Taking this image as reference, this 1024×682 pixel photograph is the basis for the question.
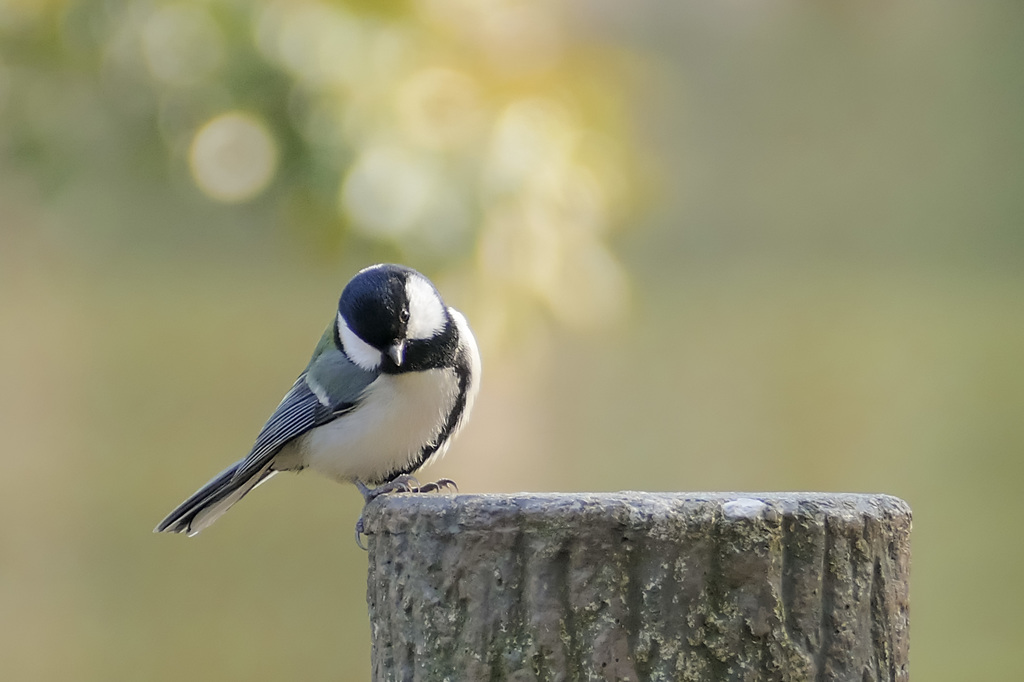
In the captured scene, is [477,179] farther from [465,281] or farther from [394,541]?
[394,541]

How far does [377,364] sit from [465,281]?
3.01ft

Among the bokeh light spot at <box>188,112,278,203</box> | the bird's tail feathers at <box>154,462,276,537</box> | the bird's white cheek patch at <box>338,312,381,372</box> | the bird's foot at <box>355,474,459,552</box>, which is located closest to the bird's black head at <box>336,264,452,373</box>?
the bird's white cheek patch at <box>338,312,381,372</box>

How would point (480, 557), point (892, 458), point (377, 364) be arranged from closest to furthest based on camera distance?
point (480, 557)
point (377, 364)
point (892, 458)

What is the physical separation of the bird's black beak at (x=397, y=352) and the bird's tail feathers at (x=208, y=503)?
34 centimetres

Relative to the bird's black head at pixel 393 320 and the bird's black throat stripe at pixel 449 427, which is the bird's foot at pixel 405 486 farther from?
the bird's black head at pixel 393 320

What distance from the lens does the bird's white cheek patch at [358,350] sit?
1.47 meters

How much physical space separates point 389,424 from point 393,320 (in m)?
0.15

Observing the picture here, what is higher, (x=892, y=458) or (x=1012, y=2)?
(x=1012, y=2)

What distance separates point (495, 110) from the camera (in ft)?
8.07

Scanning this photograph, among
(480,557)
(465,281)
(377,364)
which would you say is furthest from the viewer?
(465,281)

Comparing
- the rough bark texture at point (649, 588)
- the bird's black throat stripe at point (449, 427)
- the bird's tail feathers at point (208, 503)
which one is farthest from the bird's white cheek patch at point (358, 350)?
the rough bark texture at point (649, 588)

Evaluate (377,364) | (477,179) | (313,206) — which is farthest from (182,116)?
(377,364)

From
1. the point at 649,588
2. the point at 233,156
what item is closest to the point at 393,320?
the point at 649,588

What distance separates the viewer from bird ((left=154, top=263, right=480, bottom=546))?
1426mm
